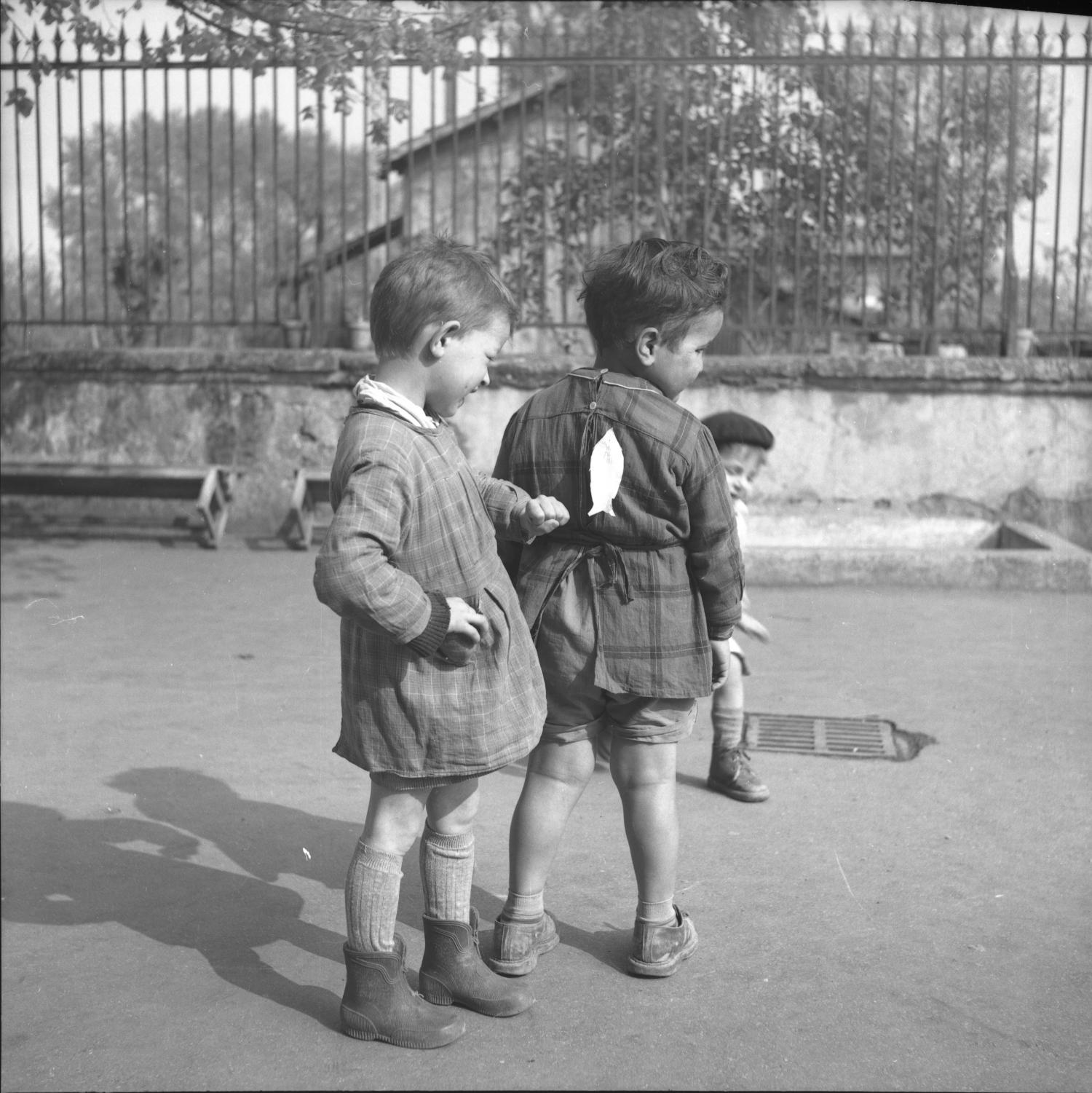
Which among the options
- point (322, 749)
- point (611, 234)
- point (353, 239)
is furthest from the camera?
point (353, 239)

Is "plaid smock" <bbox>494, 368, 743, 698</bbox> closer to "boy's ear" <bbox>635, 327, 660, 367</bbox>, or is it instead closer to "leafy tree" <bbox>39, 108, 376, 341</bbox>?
"boy's ear" <bbox>635, 327, 660, 367</bbox>

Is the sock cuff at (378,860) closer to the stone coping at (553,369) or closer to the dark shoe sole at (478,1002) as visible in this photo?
the dark shoe sole at (478,1002)

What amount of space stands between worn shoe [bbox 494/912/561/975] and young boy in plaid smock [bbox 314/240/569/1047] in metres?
0.16

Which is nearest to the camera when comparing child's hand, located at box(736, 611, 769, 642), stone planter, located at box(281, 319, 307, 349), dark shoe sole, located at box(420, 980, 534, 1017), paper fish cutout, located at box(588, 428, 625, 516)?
dark shoe sole, located at box(420, 980, 534, 1017)

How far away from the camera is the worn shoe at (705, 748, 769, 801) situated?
3.73m

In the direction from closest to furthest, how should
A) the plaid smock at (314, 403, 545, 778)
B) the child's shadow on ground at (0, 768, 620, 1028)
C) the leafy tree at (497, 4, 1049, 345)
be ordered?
the plaid smock at (314, 403, 545, 778)
the child's shadow on ground at (0, 768, 620, 1028)
the leafy tree at (497, 4, 1049, 345)

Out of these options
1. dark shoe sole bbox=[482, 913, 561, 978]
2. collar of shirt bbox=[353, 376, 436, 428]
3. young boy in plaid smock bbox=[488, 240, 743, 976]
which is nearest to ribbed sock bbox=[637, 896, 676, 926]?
young boy in plaid smock bbox=[488, 240, 743, 976]

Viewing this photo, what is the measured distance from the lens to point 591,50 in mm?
A: 8539

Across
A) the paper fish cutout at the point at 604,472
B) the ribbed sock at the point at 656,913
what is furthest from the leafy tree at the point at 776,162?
the ribbed sock at the point at 656,913

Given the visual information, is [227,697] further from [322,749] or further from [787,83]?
[787,83]

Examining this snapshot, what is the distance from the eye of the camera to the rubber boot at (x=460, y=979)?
8.04ft

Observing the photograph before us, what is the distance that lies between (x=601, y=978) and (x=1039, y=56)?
7196mm

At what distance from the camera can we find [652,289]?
2.63 m

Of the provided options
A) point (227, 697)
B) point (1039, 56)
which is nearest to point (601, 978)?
point (227, 697)
